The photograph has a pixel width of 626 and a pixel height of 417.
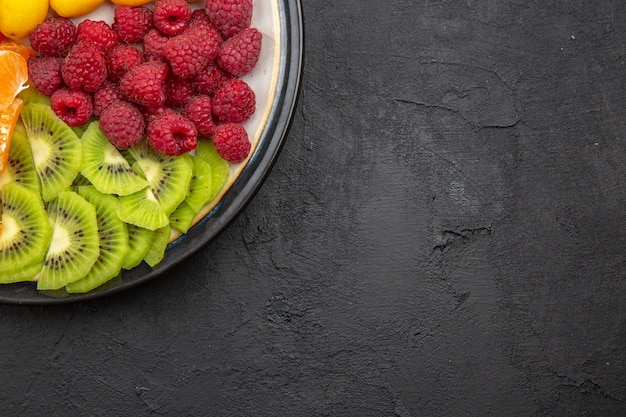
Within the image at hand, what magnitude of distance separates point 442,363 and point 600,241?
509 millimetres

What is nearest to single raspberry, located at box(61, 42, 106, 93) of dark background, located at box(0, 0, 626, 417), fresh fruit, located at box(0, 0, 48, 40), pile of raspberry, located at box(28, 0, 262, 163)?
pile of raspberry, located at box(28, 0, 262, 163)

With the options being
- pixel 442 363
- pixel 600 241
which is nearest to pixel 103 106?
pixel 442 363

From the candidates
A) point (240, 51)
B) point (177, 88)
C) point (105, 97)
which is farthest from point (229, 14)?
point (105, 97)

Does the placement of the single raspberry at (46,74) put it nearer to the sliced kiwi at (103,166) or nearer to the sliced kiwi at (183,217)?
the sliced kiwi at (103,166)

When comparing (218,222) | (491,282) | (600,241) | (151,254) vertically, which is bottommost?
(151,254)

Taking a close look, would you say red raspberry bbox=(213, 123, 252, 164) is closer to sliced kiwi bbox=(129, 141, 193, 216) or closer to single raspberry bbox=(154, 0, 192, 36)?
sliced kiwi bbox=(129, 141, 193, 216)

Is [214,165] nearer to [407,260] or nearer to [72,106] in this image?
[72,106]

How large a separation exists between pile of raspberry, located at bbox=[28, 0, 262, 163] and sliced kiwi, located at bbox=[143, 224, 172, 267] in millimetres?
181

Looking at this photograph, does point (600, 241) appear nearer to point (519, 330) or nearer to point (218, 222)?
point (519, 330)

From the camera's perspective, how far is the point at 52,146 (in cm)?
148

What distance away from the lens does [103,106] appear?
145cm

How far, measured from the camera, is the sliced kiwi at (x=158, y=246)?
1516 millimetres

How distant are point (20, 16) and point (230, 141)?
494 mm

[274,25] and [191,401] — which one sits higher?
[274,25]
